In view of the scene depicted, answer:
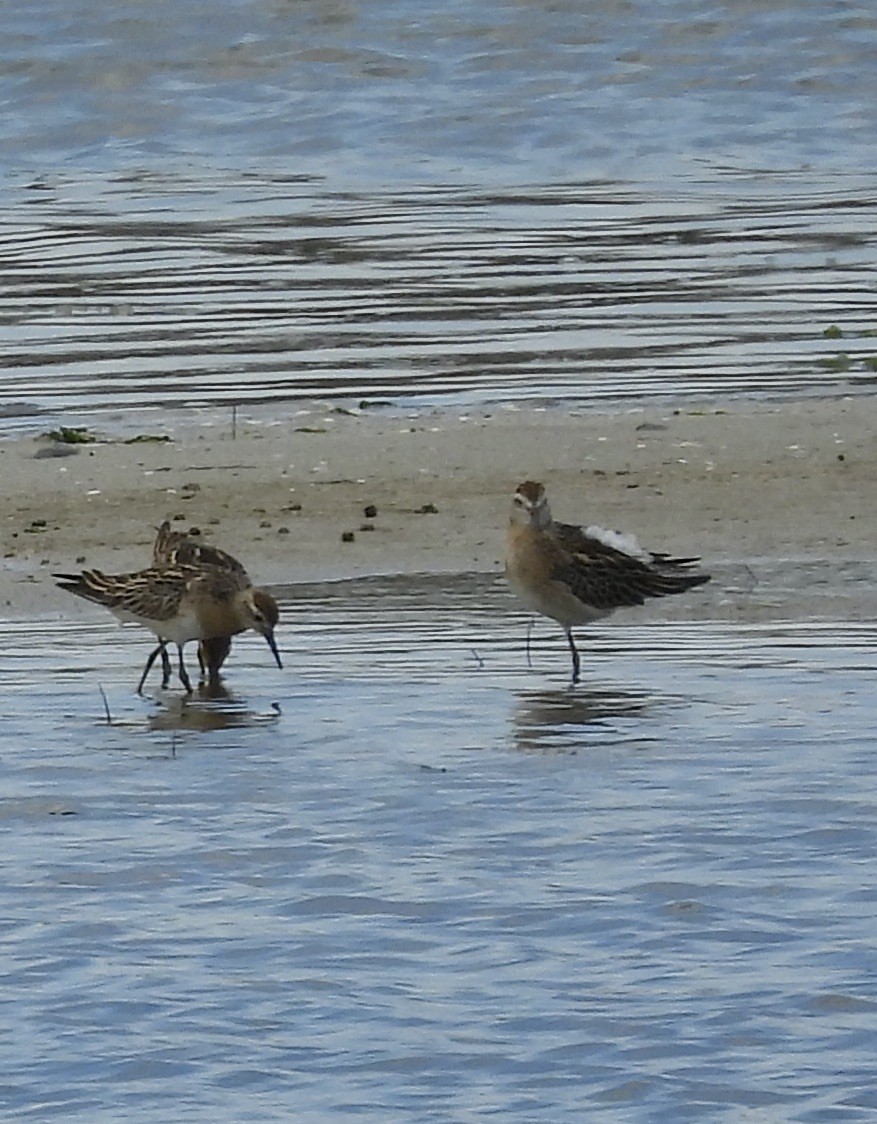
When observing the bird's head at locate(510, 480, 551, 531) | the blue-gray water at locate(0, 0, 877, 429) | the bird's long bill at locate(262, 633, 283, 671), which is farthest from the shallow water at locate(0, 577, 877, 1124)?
the blue-gray water at locate(0, 0, 877, 429)

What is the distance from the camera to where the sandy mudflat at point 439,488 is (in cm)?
1148

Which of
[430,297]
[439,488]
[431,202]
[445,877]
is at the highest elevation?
[431,202]

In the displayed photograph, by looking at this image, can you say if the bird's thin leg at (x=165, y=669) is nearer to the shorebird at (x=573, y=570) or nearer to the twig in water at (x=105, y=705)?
the twig in water at (x=105, y=705)

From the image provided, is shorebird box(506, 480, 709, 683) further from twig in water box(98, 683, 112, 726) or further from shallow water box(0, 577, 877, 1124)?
twig in water box(98, 683, 112, 726)

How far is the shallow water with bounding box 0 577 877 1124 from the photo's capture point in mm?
6215

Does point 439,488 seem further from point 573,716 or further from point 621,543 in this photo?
point 573,716

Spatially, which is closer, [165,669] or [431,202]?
[165,669]

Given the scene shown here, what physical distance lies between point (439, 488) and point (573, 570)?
9.16 ft

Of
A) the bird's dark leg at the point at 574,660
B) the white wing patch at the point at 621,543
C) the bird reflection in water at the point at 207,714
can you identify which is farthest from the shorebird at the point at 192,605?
the white wing patch at the point at 621,543

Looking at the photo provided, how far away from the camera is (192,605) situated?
9547mm

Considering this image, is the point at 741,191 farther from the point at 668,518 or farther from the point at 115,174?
the point at 668,518

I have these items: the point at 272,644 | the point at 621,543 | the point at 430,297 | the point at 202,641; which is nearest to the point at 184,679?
the point at 202,641

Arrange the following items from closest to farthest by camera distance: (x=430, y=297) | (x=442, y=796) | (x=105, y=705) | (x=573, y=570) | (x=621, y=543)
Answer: (x=442, y=796) → (x=105, y=705) → (x=573, y=570) → (x=621, y=543) → (x=430, y=297)

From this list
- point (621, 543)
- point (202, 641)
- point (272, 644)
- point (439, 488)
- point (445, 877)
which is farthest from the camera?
point (439, 488)
